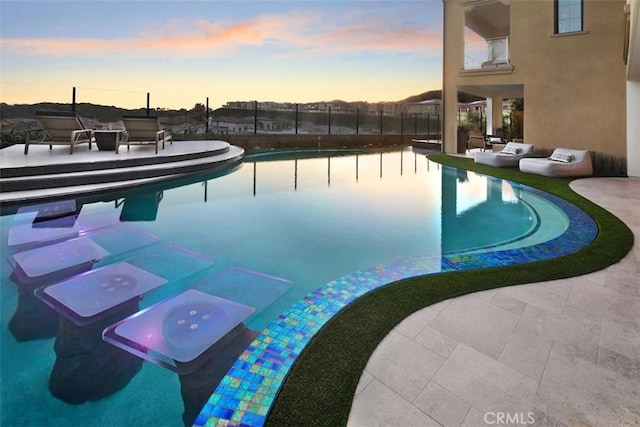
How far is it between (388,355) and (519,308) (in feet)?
3.80

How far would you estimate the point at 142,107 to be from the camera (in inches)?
554

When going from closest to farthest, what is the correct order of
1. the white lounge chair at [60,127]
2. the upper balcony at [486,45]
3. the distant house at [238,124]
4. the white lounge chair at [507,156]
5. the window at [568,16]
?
the white lounge chair at [60,127]
the window at [568,16]
the white lounge chair at [507,156]
the upper balcony at [486,45]
the distant house at [238,124]

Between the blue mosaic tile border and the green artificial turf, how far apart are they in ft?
0.26

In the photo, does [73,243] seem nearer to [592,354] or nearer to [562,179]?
[592,354]

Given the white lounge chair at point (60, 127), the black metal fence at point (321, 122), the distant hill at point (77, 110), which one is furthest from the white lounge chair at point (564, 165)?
the distant hill at point (77, 110)

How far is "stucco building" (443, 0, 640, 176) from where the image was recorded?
30.1ft

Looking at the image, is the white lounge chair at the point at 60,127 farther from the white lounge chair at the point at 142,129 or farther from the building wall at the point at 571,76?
the building wall at the point at 571,76

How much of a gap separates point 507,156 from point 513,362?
9.62m

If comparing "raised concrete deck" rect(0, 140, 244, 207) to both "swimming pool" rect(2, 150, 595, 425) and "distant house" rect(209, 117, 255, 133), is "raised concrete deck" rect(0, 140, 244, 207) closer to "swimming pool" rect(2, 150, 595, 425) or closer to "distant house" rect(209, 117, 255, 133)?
"swimming pool" rect(2, 150, 595, 425)

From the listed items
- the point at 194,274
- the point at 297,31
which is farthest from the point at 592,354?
the point at 297,31

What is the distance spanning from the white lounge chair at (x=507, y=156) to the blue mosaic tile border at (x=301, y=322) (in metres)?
5.99

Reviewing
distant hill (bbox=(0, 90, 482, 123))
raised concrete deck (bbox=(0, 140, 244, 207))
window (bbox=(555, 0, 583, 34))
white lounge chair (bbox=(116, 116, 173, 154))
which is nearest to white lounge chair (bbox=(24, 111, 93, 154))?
raised concrete deck (bbox=(0, 140, 244, 207))

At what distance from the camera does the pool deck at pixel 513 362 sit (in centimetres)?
156

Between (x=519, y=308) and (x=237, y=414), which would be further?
(x=519, y=308)
